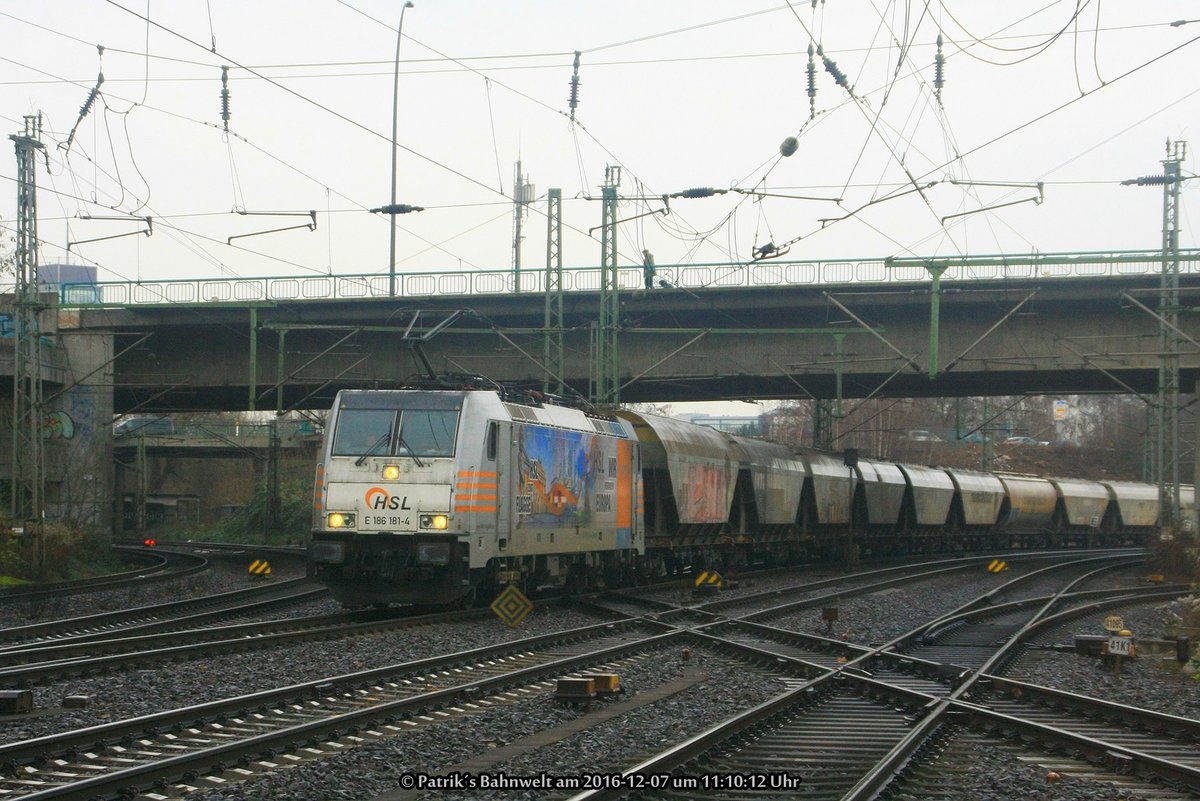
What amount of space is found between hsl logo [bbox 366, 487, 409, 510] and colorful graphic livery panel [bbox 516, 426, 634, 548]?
2021 millimetres

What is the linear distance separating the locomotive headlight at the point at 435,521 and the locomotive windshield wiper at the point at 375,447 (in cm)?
122

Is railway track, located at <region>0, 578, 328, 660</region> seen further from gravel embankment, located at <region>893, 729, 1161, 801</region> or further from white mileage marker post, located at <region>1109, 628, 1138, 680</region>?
white mileage marker post, located at <region>1109, 628, 1138, 680</region>

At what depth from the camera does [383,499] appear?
1772 centimetres

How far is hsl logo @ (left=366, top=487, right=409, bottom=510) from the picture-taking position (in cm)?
1766

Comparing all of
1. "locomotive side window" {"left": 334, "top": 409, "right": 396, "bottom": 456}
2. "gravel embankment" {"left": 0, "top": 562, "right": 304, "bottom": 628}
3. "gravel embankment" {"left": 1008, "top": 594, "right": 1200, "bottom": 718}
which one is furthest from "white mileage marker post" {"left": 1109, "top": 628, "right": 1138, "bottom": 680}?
"gravel embankment" {"left": 0, "top": 562, "right": 304, "bottom": 628}

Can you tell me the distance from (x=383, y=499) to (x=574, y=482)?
14.4 feet

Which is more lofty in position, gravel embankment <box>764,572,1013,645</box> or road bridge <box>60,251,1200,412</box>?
road bridge <box>60,251,1200,412</box>

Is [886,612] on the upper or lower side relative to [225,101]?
lower

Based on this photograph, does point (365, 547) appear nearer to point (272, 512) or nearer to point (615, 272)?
point (615, 272)

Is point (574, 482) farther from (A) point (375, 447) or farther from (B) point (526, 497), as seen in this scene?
(A) point (375, 447)

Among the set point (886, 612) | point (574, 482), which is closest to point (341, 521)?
point (574, 482)

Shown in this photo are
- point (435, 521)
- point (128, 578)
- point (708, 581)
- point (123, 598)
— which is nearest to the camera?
point (435, 521)

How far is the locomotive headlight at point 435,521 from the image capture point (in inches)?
687

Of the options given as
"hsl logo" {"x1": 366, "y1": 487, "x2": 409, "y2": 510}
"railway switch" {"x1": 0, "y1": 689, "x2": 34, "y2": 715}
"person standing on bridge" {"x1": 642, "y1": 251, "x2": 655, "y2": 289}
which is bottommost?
"railway switch" {"x1": 0, "y1": 689, "x2": 34, "y2": 715}
